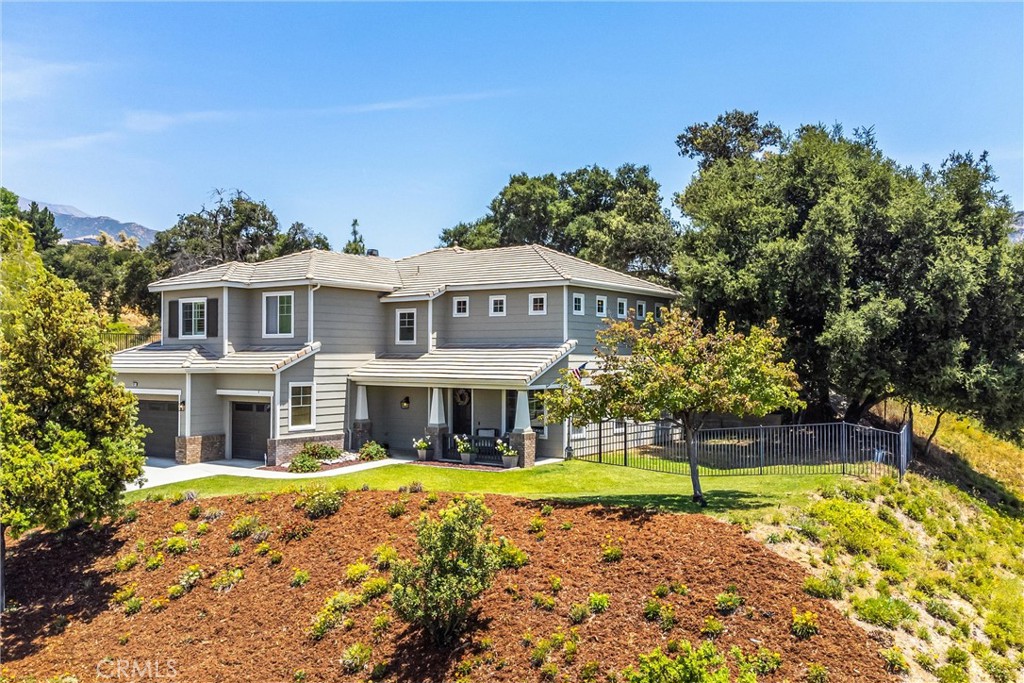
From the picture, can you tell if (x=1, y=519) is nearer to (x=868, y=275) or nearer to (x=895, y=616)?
(x=895, y=616)

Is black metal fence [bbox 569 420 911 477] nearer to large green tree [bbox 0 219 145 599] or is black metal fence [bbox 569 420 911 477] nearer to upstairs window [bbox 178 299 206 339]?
large green tree [bbox 0 219 145 599]

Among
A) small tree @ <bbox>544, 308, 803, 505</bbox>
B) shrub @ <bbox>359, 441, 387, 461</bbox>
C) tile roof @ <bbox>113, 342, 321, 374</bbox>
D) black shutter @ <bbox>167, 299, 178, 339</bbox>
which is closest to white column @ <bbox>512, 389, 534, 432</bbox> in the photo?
shrub @ <bbox>359, 441, 387, 461</bbox>

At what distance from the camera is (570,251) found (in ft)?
156

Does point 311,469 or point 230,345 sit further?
point 230,345

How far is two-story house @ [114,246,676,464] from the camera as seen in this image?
2170cm

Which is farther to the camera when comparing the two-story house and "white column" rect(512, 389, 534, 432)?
the two-story house

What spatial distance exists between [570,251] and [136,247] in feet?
158

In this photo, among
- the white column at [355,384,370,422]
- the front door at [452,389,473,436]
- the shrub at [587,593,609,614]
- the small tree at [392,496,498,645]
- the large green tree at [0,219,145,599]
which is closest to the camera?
the small tree at [392,496,498,645]

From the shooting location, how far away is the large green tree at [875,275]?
20703 mm

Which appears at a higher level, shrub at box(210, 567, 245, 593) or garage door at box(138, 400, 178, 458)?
garage door at box(138, 400, 178, 458)

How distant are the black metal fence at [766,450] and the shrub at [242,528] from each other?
8456 millimetres

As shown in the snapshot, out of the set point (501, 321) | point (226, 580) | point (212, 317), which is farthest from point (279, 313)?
point (226, 580)

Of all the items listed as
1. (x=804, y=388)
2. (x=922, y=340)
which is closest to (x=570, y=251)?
(x=804, y=388)

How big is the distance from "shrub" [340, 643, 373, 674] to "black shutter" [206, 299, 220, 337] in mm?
15997
